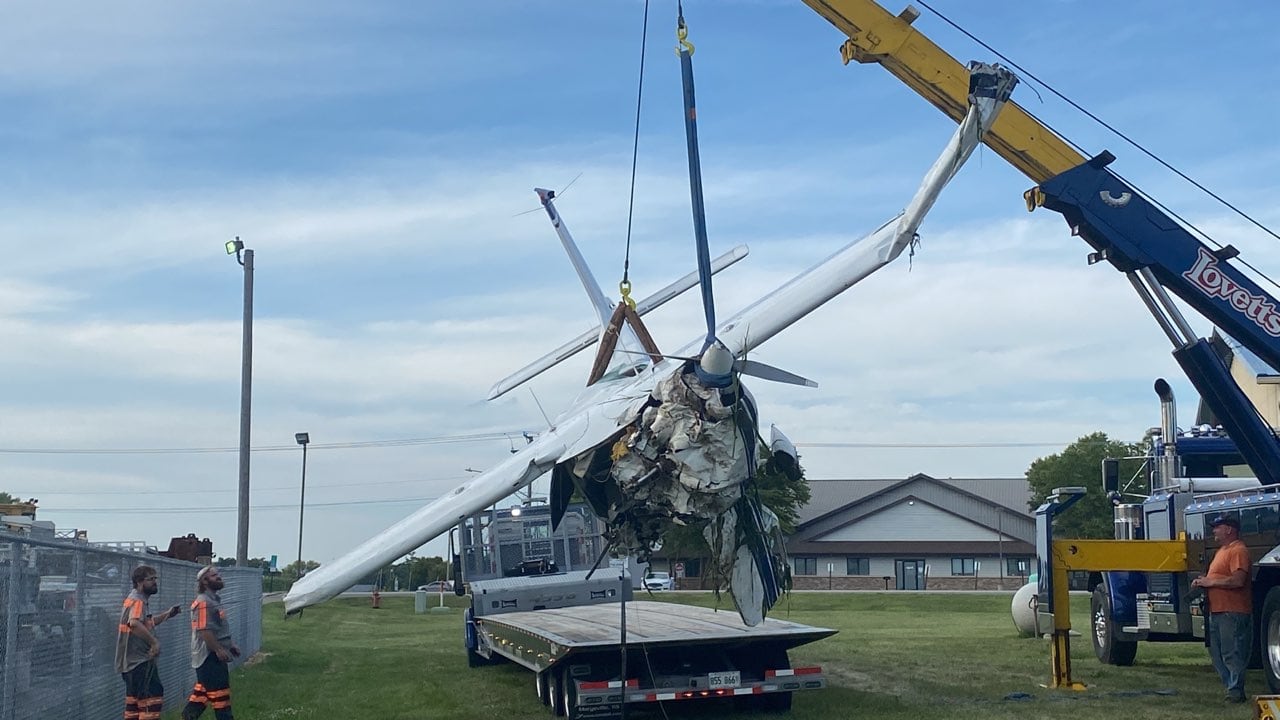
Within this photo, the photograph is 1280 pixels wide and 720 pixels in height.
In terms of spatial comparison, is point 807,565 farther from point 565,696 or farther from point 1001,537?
point 565,696

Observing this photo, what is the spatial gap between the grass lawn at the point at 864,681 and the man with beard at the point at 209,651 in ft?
9.73

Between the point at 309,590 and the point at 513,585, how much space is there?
8.90 metres

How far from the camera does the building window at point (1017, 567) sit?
6378 centimetres

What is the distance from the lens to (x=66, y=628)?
34.6 ft

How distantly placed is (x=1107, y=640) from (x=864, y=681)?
3.20m

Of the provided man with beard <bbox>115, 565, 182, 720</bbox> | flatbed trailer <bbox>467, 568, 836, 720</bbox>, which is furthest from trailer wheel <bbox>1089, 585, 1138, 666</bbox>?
man with beard <bbox>115, 565, 182, 720</bbox>

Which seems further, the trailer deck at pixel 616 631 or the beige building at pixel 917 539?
the beige building at pixel 917 539

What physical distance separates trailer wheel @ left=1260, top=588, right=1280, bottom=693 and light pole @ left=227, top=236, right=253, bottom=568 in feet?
61.8

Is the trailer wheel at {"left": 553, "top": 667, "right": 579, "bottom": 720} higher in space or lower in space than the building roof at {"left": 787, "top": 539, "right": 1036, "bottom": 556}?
lower

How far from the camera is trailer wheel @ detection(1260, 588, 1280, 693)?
12.4 metres

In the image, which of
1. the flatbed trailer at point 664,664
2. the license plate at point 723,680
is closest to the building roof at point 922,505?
the flatbed trailer at point 664,664

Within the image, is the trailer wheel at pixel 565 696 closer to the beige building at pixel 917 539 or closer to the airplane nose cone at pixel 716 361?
the airplane nose cone at pixel 716 361

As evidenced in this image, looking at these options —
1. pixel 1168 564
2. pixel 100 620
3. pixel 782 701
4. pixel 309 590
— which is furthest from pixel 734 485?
pixel 1168 564

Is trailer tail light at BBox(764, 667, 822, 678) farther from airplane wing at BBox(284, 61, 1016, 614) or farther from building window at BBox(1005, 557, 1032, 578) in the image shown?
building window at BBox(1005, 557, 1032, 578)
